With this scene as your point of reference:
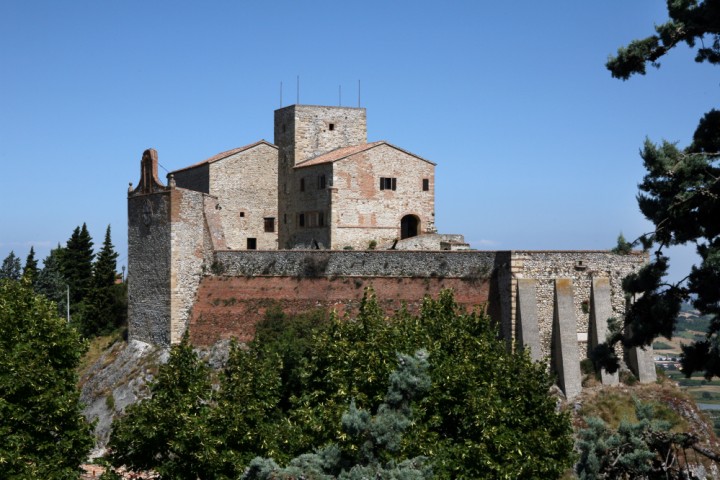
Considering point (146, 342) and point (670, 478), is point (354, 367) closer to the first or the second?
point (670, 478)

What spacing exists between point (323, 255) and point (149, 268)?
31.9ft

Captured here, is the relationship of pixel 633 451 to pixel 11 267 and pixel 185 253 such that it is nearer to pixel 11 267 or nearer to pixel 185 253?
pixel 185 253

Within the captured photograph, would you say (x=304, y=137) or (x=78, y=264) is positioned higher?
(x=304, y=137)

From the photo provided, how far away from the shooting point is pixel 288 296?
52531mm

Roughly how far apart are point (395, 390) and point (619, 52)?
36.0ft

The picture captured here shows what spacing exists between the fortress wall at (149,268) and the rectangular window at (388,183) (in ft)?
39.0

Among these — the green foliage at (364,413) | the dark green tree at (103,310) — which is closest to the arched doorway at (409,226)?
the dark green tree at (103,310)

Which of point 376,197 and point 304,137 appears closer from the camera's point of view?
point 376,197

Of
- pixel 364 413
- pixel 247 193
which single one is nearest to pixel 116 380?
pixel 247 193

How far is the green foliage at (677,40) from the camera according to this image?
24.1 metres

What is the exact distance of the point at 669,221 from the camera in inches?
963

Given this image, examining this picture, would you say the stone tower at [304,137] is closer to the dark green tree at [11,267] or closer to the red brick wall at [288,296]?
the red brick wall at [288,296]

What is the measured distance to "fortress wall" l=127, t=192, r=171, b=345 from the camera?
176ft

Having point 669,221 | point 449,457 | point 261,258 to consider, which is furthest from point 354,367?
point 261,258
